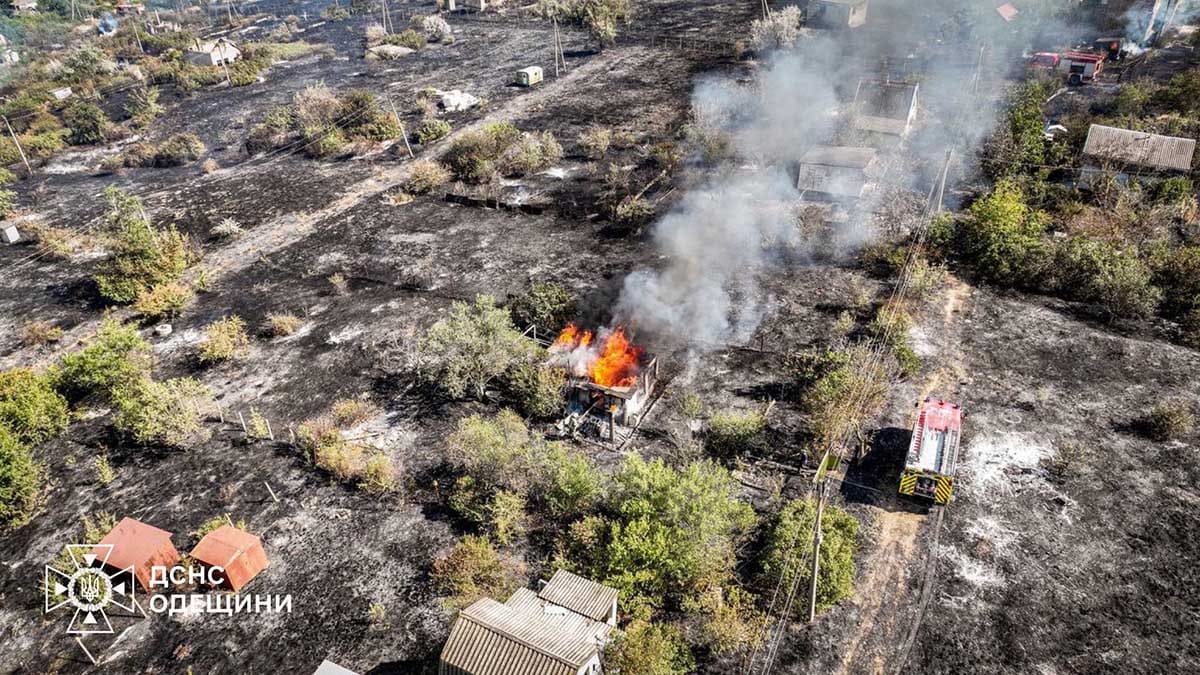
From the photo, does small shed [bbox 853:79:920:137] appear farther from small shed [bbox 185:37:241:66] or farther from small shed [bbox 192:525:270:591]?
small shed [bbox 185:37:241:66]

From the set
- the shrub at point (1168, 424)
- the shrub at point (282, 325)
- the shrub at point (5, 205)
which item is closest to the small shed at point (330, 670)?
the shrub at point (282, 325)

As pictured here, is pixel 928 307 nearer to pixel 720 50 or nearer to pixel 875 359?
pixel 875 359

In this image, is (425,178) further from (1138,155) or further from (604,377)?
(1138,155)

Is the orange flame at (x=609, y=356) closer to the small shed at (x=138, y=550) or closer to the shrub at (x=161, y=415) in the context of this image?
the shrub at (x=161, y=415)

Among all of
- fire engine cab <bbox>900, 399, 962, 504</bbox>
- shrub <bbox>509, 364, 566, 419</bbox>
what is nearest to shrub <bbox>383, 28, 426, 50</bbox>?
shrub <bbox>509, 364, 566, 419</bbox>

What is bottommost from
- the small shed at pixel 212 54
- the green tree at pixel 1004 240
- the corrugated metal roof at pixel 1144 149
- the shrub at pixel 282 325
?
the shrub at pixel 282 325

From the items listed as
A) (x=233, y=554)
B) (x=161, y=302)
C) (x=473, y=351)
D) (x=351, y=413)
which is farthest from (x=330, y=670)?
(x=161, y=302)

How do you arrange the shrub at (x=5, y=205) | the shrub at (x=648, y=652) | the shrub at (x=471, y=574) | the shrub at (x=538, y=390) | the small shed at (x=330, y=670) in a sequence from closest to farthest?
the small shed at (x=330, y=670), the shrub at (x=648, y=652), the shrub at (x=471, y=574), the shrub at (x=538, y=390), the shrub at (x=5, y=205)

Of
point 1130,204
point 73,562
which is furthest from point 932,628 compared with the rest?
point 1130,204
